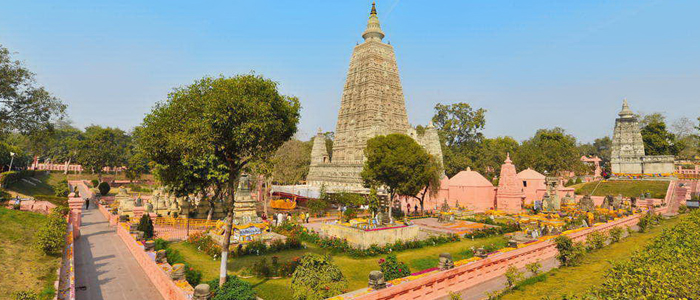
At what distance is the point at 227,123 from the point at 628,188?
49193mm

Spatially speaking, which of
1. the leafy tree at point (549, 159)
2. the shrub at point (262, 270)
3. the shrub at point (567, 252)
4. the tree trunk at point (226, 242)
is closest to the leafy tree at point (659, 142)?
the leafy tree at point (549, 159)

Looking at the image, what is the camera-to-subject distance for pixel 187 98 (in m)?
12.6

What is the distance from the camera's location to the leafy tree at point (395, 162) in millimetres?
27859

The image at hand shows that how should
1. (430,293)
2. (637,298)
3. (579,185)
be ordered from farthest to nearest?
(579,185), (430,293), (637,298)

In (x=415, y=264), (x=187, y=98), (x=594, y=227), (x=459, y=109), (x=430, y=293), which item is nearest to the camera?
(x=430, y=293)

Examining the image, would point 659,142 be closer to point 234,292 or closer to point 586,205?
point 586,205

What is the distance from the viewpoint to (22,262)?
1266 cm

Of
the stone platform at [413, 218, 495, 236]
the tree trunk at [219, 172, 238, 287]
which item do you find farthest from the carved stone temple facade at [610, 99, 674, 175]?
the tree trunk at [219, 172, 238, 287]

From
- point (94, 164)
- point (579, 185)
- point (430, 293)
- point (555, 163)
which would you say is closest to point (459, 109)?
point (555, 163)

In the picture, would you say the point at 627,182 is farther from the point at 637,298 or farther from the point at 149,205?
the point at 149,205

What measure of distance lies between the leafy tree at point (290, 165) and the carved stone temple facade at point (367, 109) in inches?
202

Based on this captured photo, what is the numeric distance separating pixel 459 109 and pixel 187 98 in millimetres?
64014

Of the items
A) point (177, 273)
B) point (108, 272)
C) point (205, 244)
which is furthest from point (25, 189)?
point (177, 273)

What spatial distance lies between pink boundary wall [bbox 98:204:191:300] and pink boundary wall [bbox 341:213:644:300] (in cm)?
504
